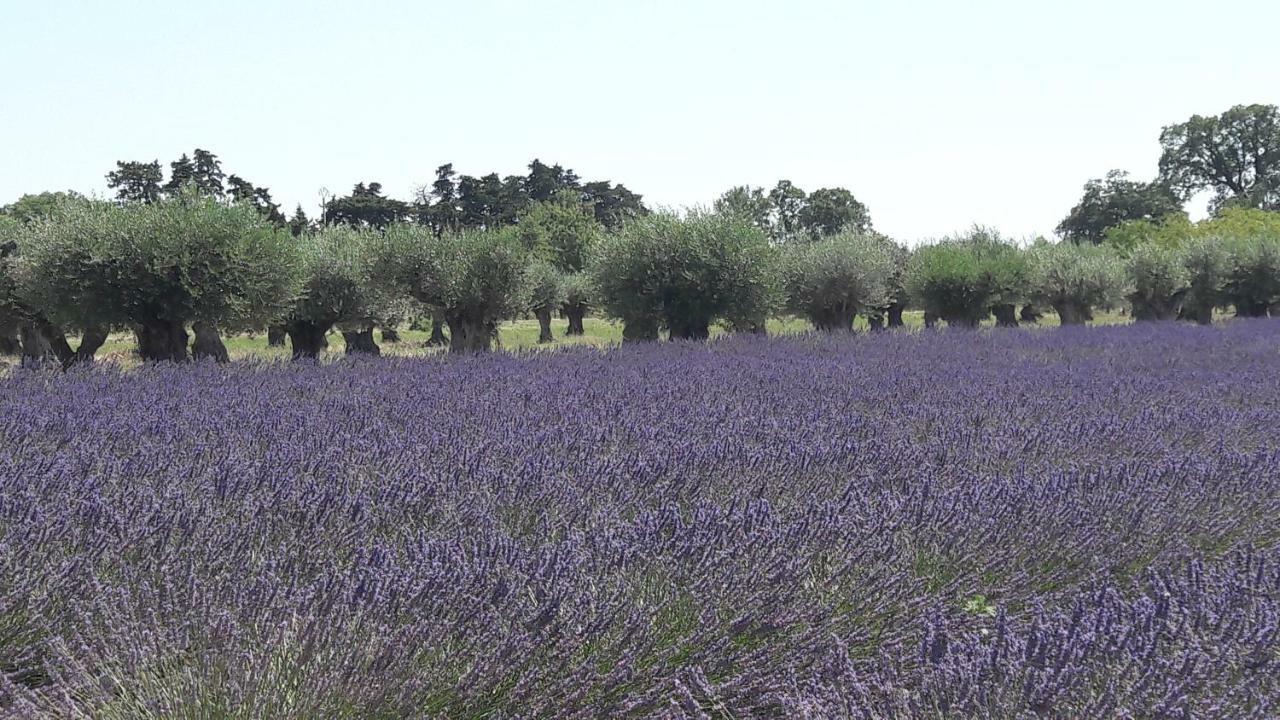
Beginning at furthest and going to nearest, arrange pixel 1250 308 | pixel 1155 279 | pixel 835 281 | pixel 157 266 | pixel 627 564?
pixel 1250 308 → pixel 1155 279 → pixel 835 281 → pixel 157 266 → pixel 627 564

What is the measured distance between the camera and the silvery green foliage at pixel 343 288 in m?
15.6

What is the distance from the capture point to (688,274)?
15.5 metres

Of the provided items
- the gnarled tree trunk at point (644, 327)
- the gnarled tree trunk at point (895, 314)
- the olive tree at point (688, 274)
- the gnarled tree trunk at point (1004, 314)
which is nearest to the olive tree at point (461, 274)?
the olive tree at point (688, 274)

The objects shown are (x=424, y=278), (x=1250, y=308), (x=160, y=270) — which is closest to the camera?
(x=160, y=270)

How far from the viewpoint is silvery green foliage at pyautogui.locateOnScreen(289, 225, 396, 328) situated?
613 inches

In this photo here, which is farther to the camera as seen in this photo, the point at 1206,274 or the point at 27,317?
the point at 1206,274

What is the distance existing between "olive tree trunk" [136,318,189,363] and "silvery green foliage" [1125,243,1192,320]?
26792 millimetres

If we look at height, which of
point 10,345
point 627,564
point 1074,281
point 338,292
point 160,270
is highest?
point 1074,281

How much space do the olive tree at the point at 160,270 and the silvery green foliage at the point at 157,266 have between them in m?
0.01

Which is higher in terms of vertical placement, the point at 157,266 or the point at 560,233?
the point at 560,233

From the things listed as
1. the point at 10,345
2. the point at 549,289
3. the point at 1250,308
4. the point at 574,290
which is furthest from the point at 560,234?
the point at 1250,308

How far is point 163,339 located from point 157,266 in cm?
160

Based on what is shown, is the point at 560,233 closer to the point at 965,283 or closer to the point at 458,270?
the point at 965,283

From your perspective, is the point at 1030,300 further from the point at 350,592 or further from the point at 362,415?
the point at 350,592
